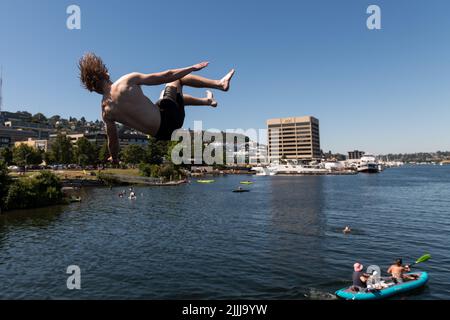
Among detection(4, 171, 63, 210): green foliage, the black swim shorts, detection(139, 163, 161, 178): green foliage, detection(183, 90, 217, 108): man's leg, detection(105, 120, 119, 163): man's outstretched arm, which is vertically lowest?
detection(4, 171, 63, 210): green foliage

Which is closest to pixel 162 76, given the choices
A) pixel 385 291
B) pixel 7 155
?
pixel 385 291

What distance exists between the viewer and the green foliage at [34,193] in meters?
66.1

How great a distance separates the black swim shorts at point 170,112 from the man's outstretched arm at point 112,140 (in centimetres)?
67

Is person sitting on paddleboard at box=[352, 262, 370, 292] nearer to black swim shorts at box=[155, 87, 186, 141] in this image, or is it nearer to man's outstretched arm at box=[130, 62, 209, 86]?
black swim shorts at box=[155, 87, 186, 141]

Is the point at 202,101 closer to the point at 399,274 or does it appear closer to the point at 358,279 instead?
the point at 358,279

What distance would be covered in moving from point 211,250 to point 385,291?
60.5ft

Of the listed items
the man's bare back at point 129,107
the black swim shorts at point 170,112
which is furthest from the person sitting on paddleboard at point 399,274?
the man's bare back at point 129,107

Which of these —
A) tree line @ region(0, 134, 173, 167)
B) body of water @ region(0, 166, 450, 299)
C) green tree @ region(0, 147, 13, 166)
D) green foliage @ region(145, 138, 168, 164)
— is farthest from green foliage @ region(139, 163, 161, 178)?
body of water @ region(0, 166, 450, 299)

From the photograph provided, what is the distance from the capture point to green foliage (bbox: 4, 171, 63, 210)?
66062 millimetres

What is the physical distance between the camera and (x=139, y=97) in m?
4.73

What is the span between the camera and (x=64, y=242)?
41.3 m

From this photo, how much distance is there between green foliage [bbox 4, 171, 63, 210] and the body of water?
5050 mm
